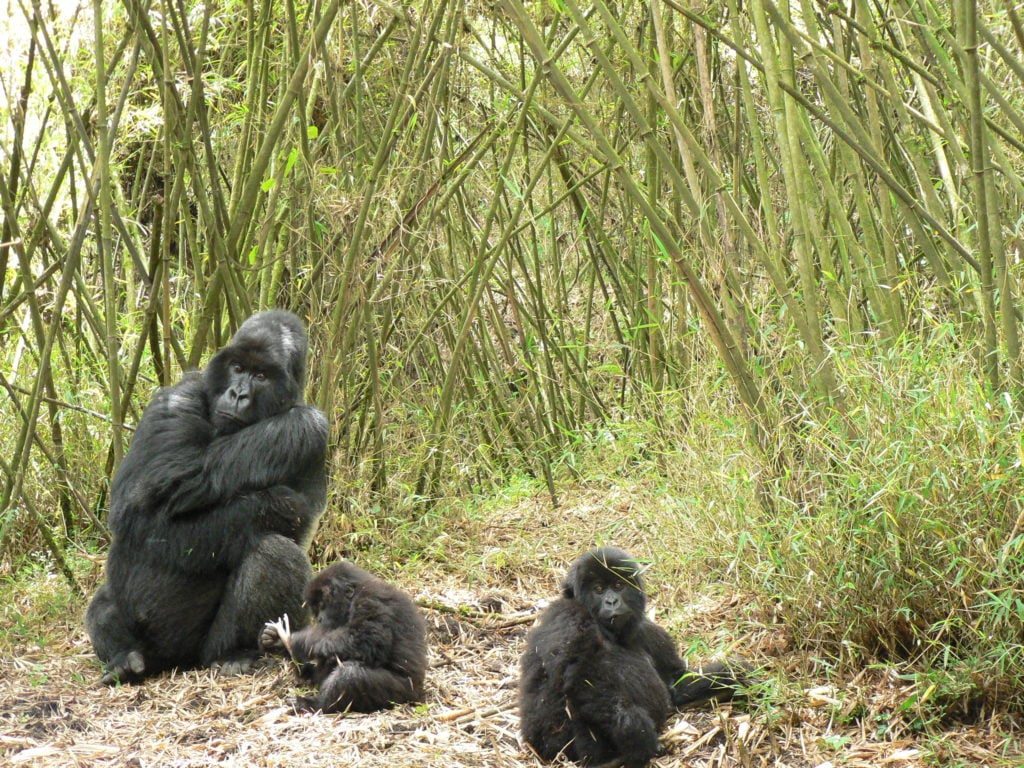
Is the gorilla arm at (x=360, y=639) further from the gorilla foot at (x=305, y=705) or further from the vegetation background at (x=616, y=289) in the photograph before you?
the vegetation background at (x=616, y=289)

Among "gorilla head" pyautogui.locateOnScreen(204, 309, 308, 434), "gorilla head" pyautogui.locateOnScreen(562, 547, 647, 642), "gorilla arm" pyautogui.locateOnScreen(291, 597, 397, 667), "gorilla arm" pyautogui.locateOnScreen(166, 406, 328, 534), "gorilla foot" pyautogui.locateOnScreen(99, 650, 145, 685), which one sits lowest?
"gorilla foot" pyautogui.locateOnScreen(99, 650, 145, 685)

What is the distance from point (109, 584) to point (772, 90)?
105 inches

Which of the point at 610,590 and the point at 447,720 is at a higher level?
the point at 610,590

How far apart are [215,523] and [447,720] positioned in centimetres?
110

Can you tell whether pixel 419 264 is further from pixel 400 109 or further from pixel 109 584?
pixel 109 584

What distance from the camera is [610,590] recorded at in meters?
3.03

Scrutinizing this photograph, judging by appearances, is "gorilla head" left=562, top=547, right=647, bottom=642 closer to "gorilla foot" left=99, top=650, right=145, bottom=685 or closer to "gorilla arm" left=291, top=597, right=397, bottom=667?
"gorilla arm" left=291, top=597, right=397, bottom=667

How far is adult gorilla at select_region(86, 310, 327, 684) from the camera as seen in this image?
12.5 feet

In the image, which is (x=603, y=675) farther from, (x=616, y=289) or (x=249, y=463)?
(x=616, y=289)

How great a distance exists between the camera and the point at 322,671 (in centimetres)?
345

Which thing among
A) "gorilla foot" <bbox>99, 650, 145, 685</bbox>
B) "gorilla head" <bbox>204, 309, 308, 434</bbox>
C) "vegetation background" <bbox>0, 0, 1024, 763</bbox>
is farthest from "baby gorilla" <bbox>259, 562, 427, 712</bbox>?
"vegetation background" <bbox>0, 0, 1024, 763</bbox>

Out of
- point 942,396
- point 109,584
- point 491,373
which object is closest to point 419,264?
point 491,373

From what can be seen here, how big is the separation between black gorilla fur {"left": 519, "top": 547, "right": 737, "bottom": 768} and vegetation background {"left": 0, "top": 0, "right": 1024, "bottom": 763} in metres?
0.31

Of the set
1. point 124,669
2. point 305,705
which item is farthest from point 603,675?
point 124,669
